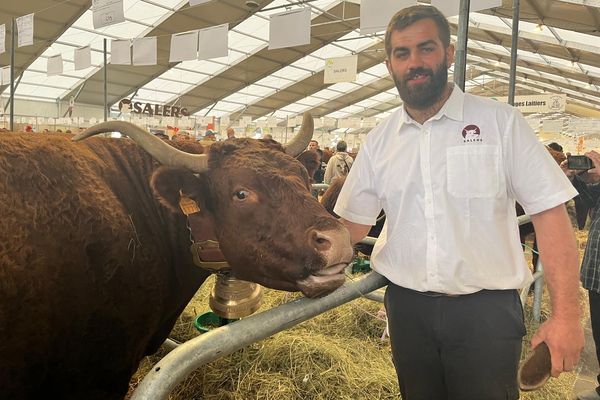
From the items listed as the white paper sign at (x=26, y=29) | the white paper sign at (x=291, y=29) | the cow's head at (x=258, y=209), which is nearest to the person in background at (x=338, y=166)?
the white paper sign at (x=291, y=29)

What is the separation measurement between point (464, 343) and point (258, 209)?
1.03 meters

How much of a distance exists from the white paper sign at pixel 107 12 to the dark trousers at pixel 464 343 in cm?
441

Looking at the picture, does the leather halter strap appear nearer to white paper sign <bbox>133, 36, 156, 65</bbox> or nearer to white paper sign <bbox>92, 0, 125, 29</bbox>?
white paper sign <bbox>92, 0, 125, 29</bbox>

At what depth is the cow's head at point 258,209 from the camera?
5.82ft

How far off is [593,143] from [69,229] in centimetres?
1747

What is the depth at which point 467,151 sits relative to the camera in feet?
5.54

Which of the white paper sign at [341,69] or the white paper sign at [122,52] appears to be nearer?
the white paper sign at [122,52]

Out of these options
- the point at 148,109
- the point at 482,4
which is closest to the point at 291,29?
the point at 482,4

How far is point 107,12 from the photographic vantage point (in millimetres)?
4738

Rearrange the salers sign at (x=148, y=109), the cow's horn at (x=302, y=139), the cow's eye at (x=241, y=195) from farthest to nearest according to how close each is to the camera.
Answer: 1. the salers sign at (x=148, y=109)
2. the cow's horn at (x=302, y=139)
3. the cow's eye at (x=241, y=195)

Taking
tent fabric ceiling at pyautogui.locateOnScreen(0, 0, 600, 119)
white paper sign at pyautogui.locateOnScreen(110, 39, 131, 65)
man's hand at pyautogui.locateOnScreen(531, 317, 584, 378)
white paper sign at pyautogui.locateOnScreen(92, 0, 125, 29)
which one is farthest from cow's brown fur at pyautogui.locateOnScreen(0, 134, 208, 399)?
tent fabric ceiling at pyautogui.locateOnScreen(0, 0, 600, 119)

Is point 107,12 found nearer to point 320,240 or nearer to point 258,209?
point 258,209

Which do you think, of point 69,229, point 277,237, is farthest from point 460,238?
point 69,229

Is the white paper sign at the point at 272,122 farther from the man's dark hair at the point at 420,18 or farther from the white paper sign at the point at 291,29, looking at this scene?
the man's dark hair at the point at 420,18
